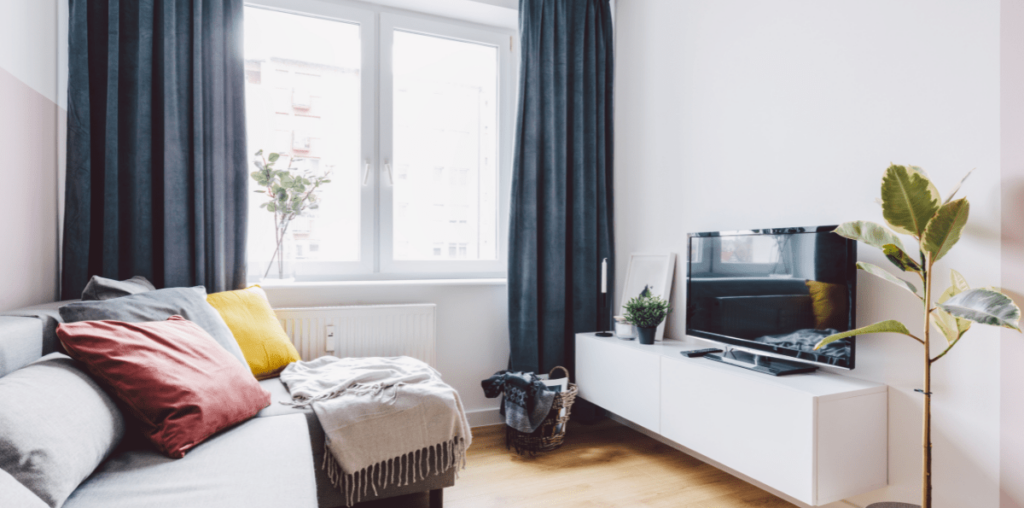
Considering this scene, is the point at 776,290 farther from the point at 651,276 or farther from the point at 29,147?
A: the point at 29,147

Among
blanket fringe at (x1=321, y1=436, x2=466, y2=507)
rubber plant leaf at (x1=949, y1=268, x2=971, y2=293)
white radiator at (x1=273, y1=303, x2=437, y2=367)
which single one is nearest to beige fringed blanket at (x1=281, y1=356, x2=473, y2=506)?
blanket fringe at (x1=321, y1=436, x2=466, y2=507)

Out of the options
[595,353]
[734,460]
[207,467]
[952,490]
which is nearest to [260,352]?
[207,467]

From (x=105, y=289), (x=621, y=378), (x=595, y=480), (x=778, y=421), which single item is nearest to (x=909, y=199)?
(x=778, y=421)

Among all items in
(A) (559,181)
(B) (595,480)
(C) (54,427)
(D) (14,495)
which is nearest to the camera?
(D) (14,495)

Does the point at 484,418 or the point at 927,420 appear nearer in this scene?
the point at 927,420

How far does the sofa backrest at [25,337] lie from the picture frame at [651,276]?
2283 mm

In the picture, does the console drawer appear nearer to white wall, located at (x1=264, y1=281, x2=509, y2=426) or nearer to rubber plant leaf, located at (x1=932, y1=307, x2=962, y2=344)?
white wall, located at (x1=264, y1=281, x2=509, y2=426)

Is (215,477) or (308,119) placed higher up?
(308,119)

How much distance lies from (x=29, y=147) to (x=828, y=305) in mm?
2916

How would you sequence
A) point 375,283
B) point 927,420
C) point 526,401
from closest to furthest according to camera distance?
point 927,420 < point 526,401 < point 375,283

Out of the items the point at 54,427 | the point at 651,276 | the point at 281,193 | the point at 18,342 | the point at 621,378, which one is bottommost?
the point at 621,378

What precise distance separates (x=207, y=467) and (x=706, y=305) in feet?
6.46

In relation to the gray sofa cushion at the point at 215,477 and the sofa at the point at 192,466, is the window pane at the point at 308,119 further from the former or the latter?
the gray sofa cushion at the point at 215,477

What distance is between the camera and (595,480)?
2.21 m
